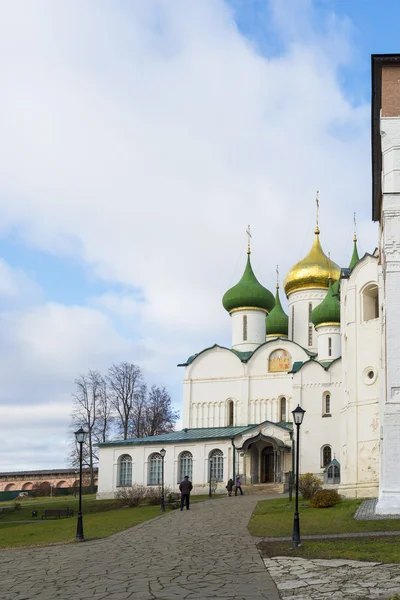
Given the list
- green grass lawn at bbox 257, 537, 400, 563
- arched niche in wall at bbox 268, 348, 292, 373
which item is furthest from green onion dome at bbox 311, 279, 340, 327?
green grass lawn at bbox 257, 537, 400, 563

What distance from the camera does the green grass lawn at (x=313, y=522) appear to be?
17422mm

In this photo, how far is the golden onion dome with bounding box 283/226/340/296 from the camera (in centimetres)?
4806

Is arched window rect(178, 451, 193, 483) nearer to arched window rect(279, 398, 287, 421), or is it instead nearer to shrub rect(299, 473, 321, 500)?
arched window rect(279, 398, 287, 421)

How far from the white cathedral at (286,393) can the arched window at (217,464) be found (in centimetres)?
5

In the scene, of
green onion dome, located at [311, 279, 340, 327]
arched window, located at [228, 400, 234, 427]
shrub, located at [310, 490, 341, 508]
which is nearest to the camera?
shrub, located at [310, 490, 341, 508]

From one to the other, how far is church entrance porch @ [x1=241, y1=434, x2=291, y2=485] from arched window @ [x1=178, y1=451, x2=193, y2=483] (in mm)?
3178

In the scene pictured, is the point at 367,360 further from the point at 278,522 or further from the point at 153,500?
the point at 278,522

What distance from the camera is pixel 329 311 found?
4350cm

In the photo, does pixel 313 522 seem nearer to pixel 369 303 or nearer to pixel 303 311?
pixel 369 303

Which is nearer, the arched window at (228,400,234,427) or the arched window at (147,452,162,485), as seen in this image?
the arched window at (147,452,162,485)

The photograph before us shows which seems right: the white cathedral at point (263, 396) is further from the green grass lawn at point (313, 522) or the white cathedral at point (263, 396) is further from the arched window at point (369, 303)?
the green grass lawn at point (313, 522)

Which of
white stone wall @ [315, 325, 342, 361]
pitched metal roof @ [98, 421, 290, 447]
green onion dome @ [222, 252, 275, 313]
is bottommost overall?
pitched metal roof @ [98, 421, 290, 447]

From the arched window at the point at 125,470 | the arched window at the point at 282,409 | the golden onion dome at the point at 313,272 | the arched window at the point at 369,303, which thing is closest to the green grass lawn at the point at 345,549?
the arched window at the point at 369,303

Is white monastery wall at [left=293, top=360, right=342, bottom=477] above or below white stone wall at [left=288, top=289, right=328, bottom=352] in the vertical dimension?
below
